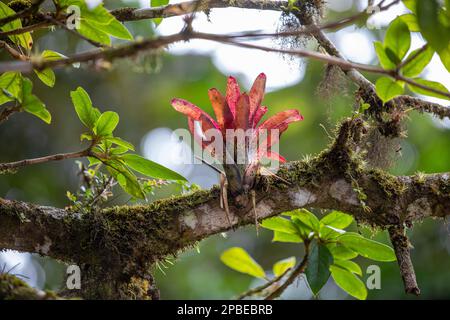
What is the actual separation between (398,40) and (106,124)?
31.2 inches

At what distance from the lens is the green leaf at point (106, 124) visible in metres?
1.53

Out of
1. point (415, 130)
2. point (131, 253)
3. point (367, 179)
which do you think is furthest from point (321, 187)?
point (415, 130)

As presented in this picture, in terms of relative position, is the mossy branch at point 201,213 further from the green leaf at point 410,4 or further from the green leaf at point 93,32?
the green leaf at point 93,32

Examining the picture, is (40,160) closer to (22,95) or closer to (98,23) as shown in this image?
(22,95)

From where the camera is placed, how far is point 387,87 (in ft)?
4.35

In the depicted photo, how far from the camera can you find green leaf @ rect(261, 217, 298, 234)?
1.76 m

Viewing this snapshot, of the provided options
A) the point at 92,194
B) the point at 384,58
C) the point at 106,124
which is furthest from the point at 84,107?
the point at 384,58

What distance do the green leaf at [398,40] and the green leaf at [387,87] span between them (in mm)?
61

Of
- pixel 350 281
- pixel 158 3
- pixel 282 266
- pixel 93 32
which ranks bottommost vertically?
pixel 350 281

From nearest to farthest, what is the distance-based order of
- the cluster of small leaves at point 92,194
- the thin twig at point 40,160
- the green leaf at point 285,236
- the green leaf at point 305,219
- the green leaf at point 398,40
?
the green leaf at point 398,40
the thin twig at point 40,160
the cluster of small leaves at point 92,194
the green leaf at point 305,219
the green leaf at point 285,236

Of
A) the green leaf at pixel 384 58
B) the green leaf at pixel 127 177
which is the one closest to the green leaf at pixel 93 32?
the green leaf at pixel 127 177
